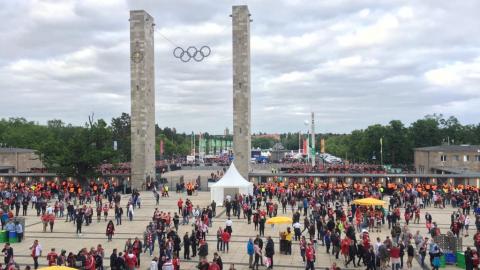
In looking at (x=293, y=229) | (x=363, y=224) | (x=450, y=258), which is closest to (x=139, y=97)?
(x=293, y=229)

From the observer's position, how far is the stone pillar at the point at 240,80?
171 feet

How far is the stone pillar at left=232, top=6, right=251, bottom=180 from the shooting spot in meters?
52.2

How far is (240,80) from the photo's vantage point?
52.5 m

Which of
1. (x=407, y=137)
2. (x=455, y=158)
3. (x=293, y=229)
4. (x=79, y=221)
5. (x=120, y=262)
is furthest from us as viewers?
(x=407, y=137)

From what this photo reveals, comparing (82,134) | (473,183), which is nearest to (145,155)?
(82,134)

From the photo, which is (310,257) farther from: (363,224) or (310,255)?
(363,224)

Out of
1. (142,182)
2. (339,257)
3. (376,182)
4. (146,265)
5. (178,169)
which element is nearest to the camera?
(146,265)

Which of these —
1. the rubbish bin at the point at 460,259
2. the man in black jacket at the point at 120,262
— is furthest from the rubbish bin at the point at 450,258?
the man in black jacket at the point at 120,262

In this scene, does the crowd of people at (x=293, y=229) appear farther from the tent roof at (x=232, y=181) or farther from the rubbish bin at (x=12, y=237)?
the tent roof at (x=232, y=181)

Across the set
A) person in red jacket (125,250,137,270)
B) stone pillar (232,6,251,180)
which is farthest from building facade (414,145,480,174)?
person in red jacket (125,250,137,270)

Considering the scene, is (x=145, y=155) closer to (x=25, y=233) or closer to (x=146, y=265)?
(x=25, y=233)

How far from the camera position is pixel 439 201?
37.5 meters

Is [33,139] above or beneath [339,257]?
above

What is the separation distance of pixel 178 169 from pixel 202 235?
6306 centimetres
